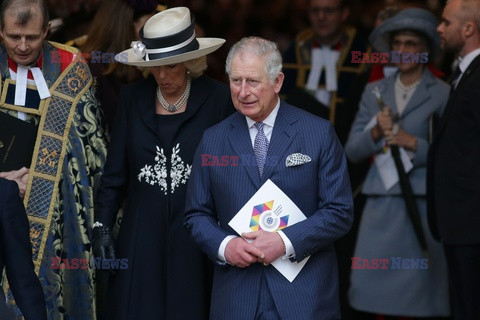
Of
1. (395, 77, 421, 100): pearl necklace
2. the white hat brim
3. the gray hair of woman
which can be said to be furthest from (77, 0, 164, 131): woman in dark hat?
(395, 77, 421, 100): pearl necklace

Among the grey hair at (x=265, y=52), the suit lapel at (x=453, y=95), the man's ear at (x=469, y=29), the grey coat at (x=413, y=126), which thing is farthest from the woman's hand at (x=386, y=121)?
the grey hair at (x=265, y=52)

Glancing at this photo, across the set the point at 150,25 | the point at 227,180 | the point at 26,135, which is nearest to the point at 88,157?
the point at 26,135

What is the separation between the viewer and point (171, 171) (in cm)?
576

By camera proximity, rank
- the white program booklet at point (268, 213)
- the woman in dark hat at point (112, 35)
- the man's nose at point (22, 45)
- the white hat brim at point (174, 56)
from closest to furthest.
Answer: the white program booklet at point (268, 213), the white hat brim at point (174, 56), the man's nose at point (22, 45), the woman in dark hat at point (112, 35)

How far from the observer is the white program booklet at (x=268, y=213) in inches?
202

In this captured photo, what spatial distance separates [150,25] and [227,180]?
1.04 meters

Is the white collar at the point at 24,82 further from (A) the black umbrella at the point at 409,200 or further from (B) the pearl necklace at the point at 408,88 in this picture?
(B) the pearl necklace at the point at 408,88

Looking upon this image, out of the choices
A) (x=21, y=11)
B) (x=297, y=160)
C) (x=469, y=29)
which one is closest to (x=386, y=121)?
(x=469, y=29)

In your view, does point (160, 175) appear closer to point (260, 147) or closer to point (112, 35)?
point (260, 147)

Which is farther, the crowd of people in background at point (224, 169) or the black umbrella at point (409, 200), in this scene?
the black umbrella at point (409, 200)

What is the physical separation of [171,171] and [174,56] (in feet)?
1.82

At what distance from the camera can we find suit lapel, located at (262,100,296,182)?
5180mm

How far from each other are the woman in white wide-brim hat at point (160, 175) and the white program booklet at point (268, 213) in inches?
27.1

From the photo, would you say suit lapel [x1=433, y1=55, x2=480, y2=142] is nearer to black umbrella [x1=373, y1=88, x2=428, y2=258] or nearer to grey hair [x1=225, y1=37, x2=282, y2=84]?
black umbrella [x1=373, y1=88, x2=428, y2=258]
